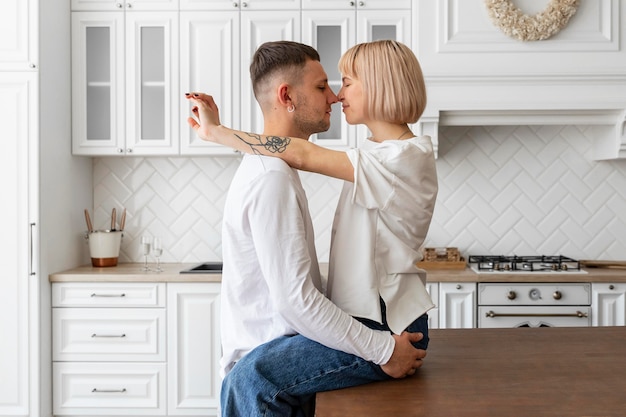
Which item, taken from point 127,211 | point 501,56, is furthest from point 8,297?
point 501,56

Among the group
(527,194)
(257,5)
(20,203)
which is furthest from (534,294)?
(20,203)

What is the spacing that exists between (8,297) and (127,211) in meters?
0.97

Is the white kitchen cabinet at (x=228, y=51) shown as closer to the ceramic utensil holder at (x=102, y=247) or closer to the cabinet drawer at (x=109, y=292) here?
the ceramic utensil holder at (x=102, y=247)

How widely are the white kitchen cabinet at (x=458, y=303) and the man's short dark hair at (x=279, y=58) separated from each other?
2.05m

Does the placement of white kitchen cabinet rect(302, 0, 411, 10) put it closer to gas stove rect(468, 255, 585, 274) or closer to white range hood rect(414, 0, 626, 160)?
white range hood rect(414, 0, 626, 160)

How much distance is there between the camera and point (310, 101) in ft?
6.61

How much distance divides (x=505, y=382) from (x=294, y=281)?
56 centimetres

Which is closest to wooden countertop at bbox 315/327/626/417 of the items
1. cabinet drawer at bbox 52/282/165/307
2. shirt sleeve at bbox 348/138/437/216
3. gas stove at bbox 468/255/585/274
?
shirt sleeve at bbox 348/138/437/216

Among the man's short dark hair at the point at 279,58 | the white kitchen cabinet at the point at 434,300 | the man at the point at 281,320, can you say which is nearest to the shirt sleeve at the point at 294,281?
the man at the point at 281,320

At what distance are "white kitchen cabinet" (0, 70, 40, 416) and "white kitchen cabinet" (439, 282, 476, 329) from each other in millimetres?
2128

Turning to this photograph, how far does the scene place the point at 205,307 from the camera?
3.87m

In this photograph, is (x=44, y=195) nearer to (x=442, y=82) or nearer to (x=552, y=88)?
(x=442, y=82)

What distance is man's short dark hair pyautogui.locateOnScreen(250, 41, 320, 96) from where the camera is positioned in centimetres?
200

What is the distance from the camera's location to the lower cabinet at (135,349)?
3.85 metres
